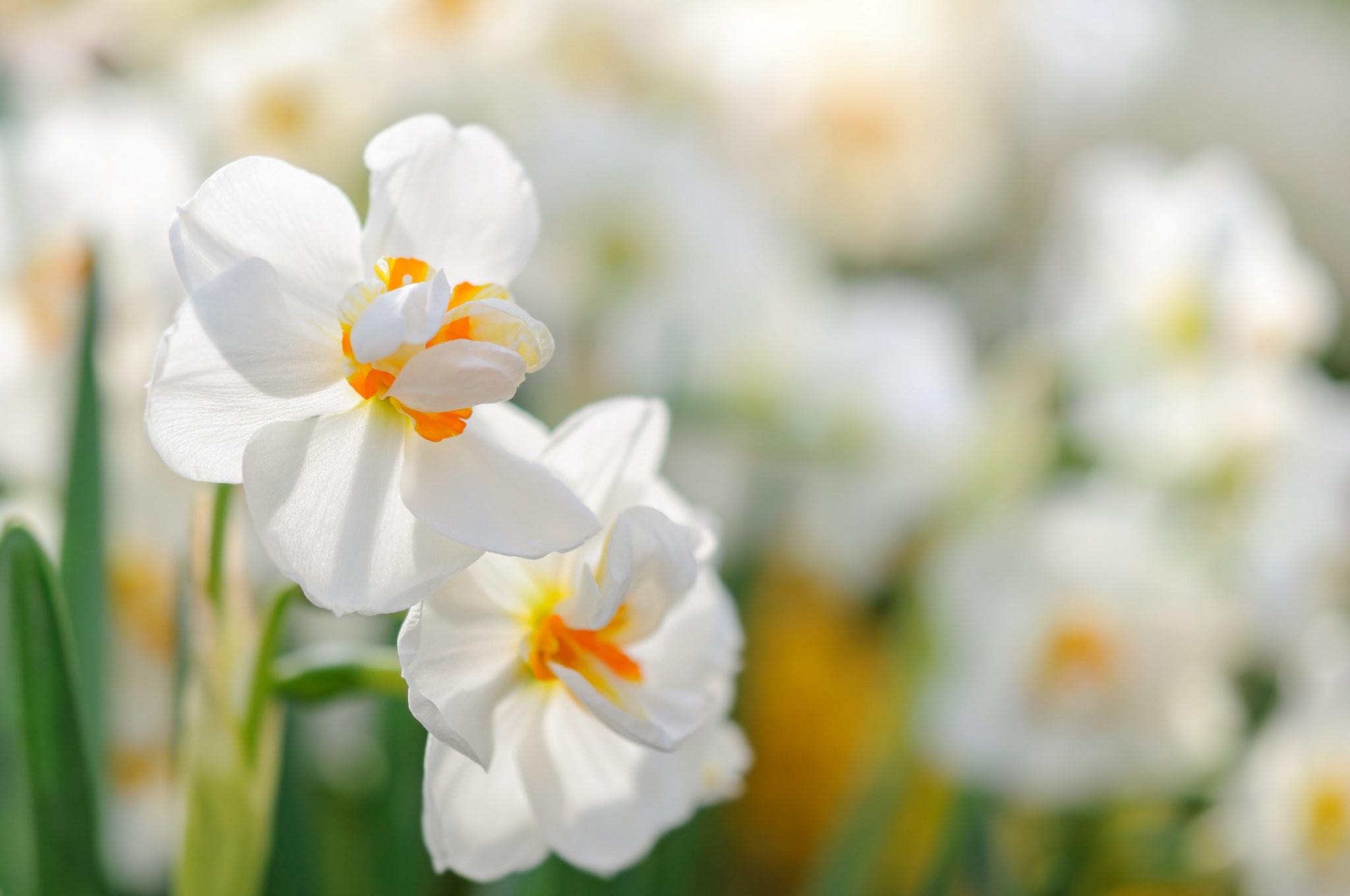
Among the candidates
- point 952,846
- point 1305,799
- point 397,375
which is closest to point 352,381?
point 397,375

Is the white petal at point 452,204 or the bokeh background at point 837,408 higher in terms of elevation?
the white petal at point 452,204

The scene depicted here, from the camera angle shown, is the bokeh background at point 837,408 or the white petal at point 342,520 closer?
the white petal at point 342,520

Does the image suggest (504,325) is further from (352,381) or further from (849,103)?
(849,103)

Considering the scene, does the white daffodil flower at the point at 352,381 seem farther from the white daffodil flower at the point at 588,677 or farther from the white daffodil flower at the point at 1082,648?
the white daffodil flower at the point at 1082,648

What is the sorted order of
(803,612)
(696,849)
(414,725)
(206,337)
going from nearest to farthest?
1. (206,337)
2. (414,725)
3. (696,849)
4. (803,612)

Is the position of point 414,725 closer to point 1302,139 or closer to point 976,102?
point 976,102

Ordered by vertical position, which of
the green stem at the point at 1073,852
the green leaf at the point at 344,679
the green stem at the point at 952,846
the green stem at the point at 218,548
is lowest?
the green stem at the point at 1073,852

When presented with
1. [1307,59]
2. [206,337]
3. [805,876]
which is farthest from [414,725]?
[1307,59]

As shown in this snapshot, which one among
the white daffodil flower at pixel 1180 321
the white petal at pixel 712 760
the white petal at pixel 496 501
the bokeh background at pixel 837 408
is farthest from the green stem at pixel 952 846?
the white petal at pixel 496 501
